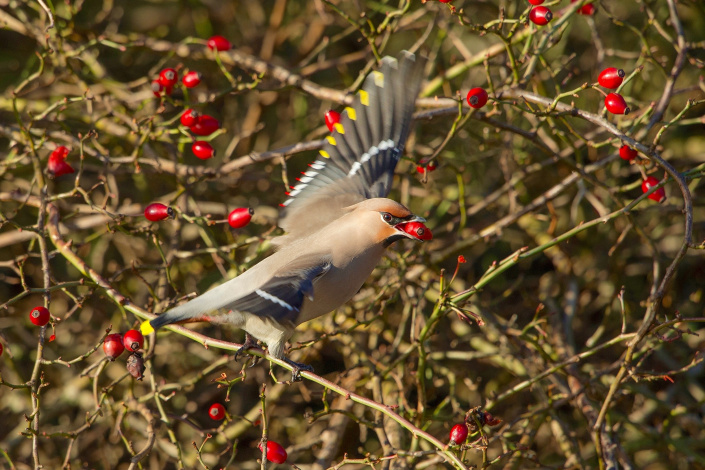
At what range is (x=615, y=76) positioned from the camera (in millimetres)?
2781

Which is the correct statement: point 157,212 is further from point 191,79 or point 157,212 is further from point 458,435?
point 458,435

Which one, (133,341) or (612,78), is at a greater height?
(612,78)

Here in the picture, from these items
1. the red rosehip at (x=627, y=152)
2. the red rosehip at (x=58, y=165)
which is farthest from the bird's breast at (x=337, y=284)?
the red rosehip at (x=58, y=165)

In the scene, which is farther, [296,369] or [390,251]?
[390,251]


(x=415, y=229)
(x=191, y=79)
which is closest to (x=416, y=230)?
(x=415, y=229)

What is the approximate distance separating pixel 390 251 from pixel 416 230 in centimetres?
52

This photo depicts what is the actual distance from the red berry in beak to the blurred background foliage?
0.34 metres

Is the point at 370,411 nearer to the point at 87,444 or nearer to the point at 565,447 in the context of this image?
the point at 565,447

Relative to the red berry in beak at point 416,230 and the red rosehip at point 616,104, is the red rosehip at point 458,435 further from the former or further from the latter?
the red rosehip at point 616,104

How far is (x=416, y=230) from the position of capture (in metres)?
2.95

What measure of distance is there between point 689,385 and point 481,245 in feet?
4.38

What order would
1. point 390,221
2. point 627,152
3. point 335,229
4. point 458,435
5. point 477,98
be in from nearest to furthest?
point 458,435 → point 477,98 → point 627,152 → point 390,221 → point 335,229

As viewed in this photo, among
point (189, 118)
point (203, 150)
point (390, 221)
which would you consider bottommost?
point (390, 221)

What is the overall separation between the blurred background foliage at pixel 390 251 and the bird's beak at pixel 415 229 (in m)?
0.33
